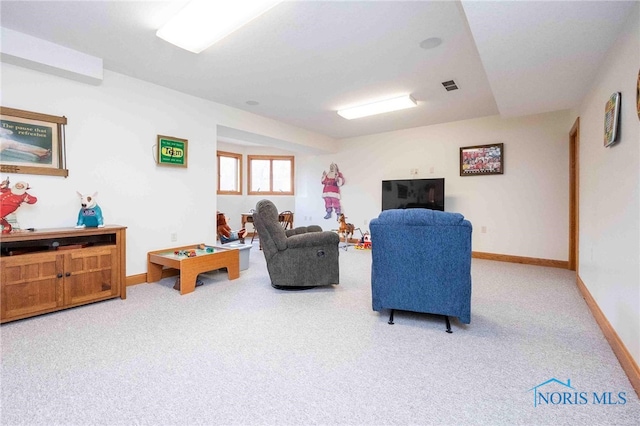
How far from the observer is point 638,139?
169cm

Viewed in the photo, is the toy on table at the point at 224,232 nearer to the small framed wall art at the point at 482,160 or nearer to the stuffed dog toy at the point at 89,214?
the stuffed dog toy at the point at 89,214

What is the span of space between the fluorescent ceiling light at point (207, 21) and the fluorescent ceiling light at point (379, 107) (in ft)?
8.07

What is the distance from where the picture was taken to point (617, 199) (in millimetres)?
2051

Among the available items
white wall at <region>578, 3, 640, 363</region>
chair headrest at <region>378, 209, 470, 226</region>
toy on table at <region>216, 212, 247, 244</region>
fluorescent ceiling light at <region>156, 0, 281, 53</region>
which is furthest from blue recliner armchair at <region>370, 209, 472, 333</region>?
toy on table at <region>216, 212, 247, 244</region>

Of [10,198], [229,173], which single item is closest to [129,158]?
[10,198]

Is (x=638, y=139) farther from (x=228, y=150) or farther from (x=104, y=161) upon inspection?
(x=228, y=150)

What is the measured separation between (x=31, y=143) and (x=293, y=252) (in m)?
2.65

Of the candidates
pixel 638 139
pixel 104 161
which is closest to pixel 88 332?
pixel 104 161

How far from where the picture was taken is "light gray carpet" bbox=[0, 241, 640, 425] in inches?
55.2

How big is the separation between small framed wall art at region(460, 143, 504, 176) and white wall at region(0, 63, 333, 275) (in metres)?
3.93

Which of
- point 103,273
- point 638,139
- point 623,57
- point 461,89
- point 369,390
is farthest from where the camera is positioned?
point 461,89

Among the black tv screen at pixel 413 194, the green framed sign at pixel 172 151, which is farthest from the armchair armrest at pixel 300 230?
the black tv screen at pixel 413 194

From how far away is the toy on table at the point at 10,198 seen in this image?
246cm

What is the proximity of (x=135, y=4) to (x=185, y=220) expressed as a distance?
2.47m
